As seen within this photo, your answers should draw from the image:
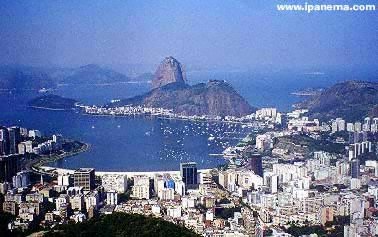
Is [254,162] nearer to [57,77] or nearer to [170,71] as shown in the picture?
[170,71]

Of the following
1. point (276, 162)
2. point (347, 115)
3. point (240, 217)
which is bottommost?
point (240, 217)

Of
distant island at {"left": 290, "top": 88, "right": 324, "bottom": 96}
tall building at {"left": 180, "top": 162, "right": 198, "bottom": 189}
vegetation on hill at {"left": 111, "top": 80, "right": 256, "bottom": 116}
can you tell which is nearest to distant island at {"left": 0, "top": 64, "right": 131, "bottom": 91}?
vegetation on hill at {"left": 111, "top": 80, "right": 256, "bottom": 116}

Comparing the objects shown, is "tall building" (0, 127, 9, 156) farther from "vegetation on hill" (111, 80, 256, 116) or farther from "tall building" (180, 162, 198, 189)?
"tall building" (180, 162, 198, 189)

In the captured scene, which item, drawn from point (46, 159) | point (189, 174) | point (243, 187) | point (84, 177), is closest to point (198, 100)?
point (189, 174)

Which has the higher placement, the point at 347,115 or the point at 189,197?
the point at 347,115

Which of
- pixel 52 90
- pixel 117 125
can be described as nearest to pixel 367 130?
pixel 117 125

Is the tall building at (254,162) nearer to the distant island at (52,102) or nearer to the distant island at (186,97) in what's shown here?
the distant island at (186,97)

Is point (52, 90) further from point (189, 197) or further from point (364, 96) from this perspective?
point (364, 96)
